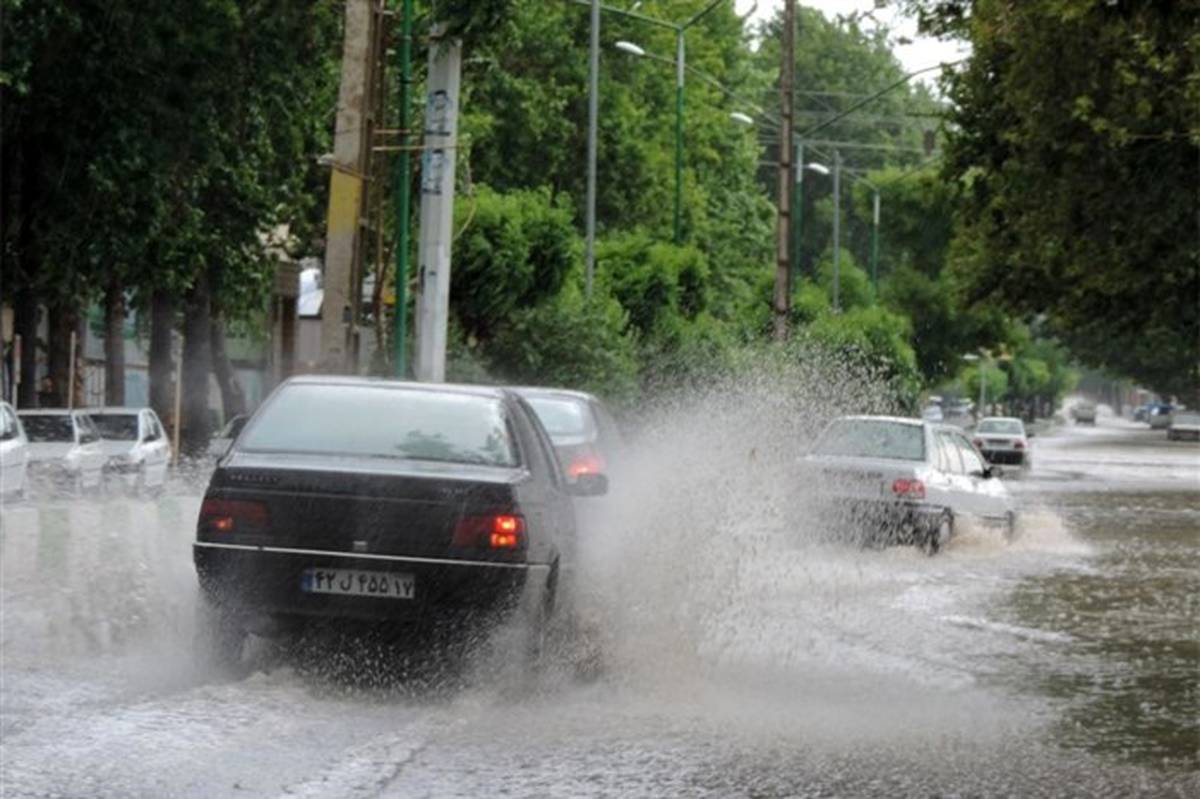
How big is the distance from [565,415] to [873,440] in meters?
6.09

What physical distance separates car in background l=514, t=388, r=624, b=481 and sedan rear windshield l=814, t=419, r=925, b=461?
4.74 metres

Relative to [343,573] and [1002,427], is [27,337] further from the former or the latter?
[343,573]

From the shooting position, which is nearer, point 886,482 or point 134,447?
point 886,482

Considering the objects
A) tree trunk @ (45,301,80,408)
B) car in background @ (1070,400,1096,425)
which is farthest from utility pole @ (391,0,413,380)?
car in background @ (1070,400,1096,425)

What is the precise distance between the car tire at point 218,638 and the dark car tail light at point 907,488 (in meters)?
13.7

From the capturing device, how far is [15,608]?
1509cm

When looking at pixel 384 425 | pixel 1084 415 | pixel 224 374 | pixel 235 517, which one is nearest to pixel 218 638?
pixel 235 517

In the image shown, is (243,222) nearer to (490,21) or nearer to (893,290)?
(490,21)

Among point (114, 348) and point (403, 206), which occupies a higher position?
point (403, 206)

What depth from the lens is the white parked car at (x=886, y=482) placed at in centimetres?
2442

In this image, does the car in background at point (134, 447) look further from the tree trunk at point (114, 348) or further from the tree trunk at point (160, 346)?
the tree trunk at point (160, 346)

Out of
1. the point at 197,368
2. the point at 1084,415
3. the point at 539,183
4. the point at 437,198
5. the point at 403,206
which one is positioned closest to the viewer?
the point at 437,198

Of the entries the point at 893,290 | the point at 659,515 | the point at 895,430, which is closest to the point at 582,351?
the point at 895,430

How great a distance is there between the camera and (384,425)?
11922mm
